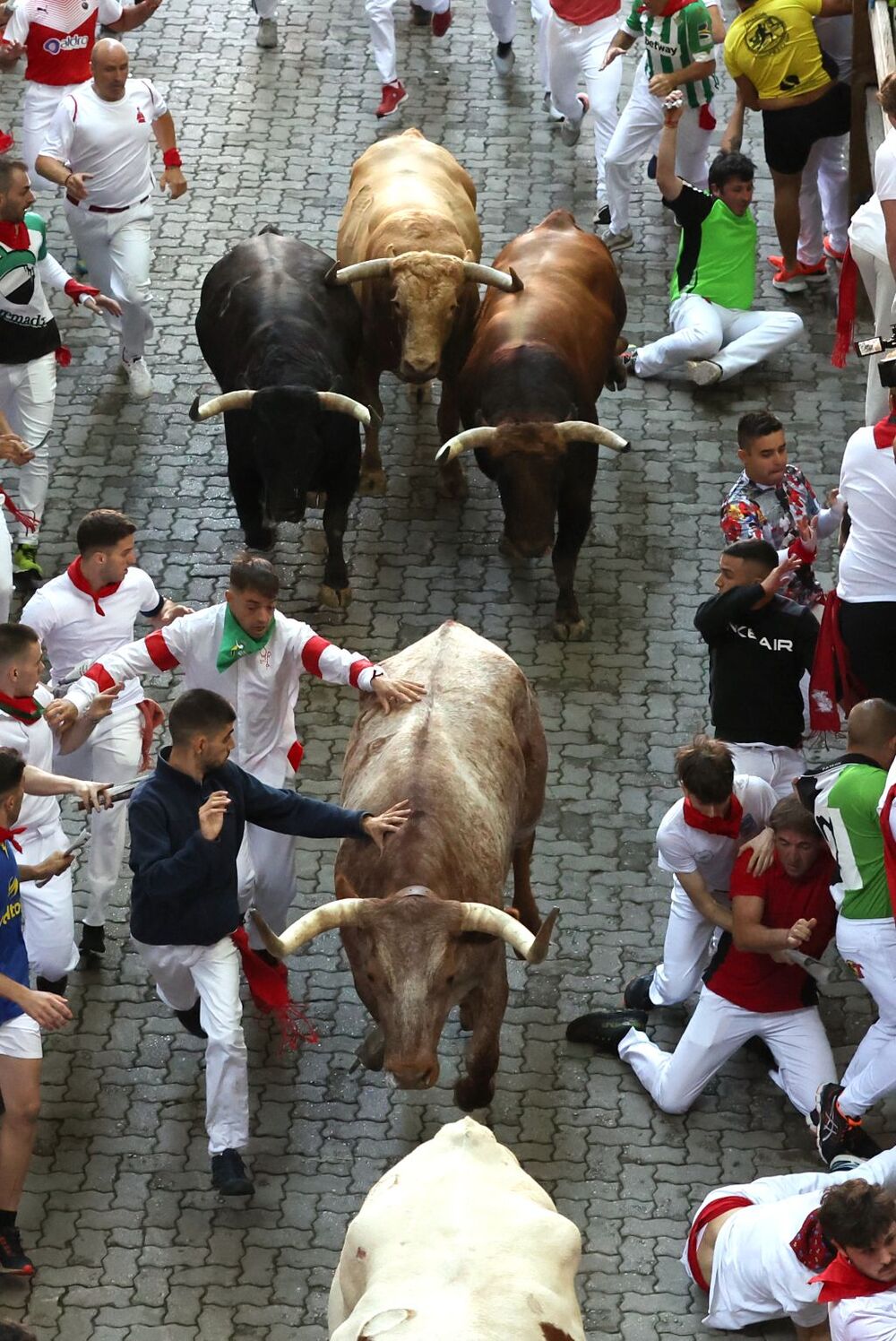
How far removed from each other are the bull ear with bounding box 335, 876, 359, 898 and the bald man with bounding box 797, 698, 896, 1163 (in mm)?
1742

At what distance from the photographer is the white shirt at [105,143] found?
11617 millimetres

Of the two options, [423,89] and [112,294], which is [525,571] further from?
[423,89]

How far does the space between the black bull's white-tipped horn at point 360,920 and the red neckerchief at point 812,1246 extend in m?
1.24

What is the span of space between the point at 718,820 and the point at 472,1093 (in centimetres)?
144

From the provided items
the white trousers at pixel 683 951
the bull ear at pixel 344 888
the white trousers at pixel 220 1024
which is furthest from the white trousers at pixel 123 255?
the white trousers at pixel 683 951

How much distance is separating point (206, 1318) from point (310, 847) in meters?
2.71

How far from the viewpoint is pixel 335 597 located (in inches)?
423

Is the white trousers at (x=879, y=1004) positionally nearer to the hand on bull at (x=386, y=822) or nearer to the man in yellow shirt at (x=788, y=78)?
the hand on bull at (x=386, y=822)

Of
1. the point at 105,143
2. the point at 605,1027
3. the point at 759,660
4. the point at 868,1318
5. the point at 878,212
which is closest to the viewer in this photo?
the point at 868,1318

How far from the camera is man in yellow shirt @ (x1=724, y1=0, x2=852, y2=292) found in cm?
1248

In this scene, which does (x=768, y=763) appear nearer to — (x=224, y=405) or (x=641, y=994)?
(x=641, y=994)

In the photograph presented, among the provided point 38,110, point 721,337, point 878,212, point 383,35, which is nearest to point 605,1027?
point 878,212

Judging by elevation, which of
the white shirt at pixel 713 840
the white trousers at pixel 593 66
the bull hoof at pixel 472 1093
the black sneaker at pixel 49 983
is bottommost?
the bull hoof at pixel 472 1093

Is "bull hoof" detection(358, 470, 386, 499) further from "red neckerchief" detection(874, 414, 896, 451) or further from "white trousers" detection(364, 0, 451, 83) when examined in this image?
"white trousers" detection(364, 0, 451, 83)
